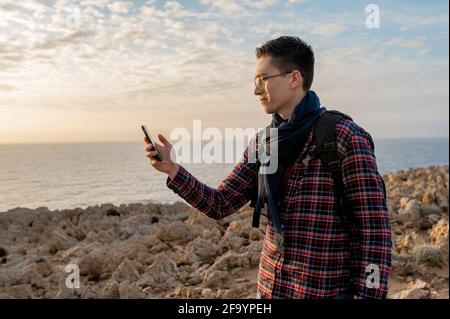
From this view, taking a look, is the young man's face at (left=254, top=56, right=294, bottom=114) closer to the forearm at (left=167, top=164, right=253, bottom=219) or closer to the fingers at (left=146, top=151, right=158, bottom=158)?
the forearm at (left=167, top=164, right=253, bottom=219)

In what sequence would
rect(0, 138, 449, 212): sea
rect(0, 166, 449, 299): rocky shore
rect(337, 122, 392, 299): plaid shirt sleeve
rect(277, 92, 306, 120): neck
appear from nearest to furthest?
rect(337, 122, 392, 299): plaid shirt sleeve < rect(277, 92, 306, 120): neck < rect(0, 166, 449, 299): rocky shore < rect(0, 138, 449, 212): sea

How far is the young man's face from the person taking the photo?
2.51 metres

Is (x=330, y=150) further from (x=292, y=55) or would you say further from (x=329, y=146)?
(x=292, y=55)

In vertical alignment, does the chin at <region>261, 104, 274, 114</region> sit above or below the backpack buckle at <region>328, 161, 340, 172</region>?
above

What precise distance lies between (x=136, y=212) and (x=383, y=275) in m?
13.1

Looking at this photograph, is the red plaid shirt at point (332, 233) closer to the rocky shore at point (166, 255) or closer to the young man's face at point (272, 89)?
the young man's face at point (272, 89)

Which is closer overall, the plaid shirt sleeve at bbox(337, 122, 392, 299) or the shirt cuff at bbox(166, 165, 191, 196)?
the plaid shirt sleeve at bbox(337, 122, 392, 299)

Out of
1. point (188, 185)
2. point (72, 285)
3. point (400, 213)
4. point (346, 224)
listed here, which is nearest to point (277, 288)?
point (346, 224)

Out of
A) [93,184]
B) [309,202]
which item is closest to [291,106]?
[309,202]

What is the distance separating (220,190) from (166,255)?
6813 millimetres

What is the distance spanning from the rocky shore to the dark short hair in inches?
197

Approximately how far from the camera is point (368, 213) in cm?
223

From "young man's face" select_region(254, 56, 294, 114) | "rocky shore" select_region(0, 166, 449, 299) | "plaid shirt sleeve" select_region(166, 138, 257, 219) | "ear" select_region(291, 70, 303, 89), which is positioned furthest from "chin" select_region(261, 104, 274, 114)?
"rocky shore" select_region(0, 166, 449, 299)

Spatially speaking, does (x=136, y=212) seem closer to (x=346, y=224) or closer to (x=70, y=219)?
(x=70, y=219)
